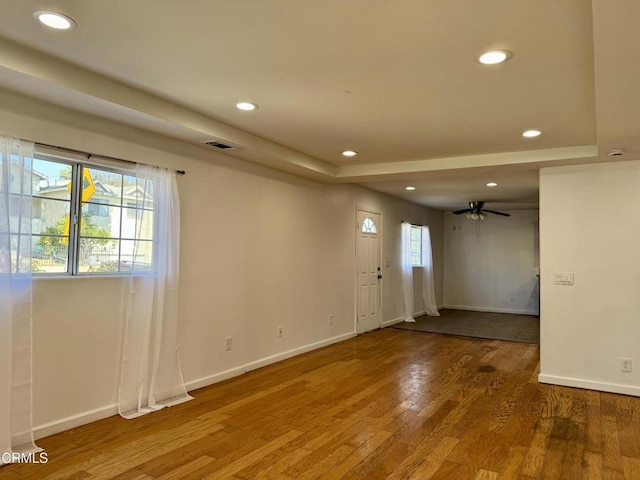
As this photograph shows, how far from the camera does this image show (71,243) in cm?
310

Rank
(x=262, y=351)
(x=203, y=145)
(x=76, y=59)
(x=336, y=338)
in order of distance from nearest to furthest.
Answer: (x=76, y=59) → (x=203, y=145) → (x=262, y=351) → (x=336, y=338)

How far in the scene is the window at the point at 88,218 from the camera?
2951 millimetres

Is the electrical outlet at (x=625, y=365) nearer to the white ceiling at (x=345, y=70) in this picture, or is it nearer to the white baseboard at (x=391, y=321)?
the white ceiling at (x=345, y=70)

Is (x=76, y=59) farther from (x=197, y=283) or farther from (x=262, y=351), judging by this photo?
(x=262, y=351)

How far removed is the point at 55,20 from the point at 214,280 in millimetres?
2553

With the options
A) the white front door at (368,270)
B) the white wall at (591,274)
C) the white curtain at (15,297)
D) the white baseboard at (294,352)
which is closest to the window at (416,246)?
the white front door at (368,270)

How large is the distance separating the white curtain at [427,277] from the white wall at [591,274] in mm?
4350

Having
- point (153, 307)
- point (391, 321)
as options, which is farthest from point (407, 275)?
point (153, 307)

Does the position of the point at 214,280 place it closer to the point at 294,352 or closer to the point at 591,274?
the point at 294,352

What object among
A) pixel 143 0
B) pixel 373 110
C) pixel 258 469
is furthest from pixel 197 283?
pixel 143 0

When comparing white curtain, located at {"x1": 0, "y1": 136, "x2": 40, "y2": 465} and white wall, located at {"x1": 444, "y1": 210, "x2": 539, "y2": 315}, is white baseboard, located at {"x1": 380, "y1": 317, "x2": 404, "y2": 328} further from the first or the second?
white curtain, located at {"x1": 0, "y1": 136, "x2": 40, "y2": 465}

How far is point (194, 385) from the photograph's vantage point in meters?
3.95

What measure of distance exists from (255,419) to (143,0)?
2811 mm

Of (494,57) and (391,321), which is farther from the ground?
(494,57)
